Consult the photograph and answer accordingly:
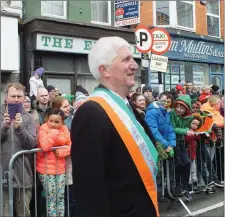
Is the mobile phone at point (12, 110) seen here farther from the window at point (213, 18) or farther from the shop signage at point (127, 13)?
the window at point (213, 18)

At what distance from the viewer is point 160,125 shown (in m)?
5.75

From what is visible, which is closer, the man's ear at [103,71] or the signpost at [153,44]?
the man's ear at [103,71]

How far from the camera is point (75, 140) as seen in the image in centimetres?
226

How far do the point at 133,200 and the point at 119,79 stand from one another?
0.74 metres

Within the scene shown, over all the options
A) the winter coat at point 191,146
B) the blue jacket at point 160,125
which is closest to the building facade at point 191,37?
the winter coat at point 191,146

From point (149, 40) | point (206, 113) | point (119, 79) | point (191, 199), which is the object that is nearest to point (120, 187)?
point (119, 79)

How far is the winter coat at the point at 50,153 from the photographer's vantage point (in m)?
4.59

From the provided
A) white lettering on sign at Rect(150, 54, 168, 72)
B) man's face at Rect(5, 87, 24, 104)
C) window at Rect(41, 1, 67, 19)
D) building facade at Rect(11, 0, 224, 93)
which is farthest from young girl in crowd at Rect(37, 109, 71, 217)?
window at Rect(41, 1, 67, 19)

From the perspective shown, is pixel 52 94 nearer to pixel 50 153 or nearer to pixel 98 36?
pixel 50 153

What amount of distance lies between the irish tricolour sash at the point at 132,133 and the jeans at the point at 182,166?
3.58m

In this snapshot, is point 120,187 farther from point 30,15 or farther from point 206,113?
point 30,15

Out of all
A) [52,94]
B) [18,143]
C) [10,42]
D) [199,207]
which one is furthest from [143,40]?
[18,143]

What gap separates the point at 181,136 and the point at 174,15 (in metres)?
10.5

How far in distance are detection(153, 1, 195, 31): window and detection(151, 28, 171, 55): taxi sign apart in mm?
6553
